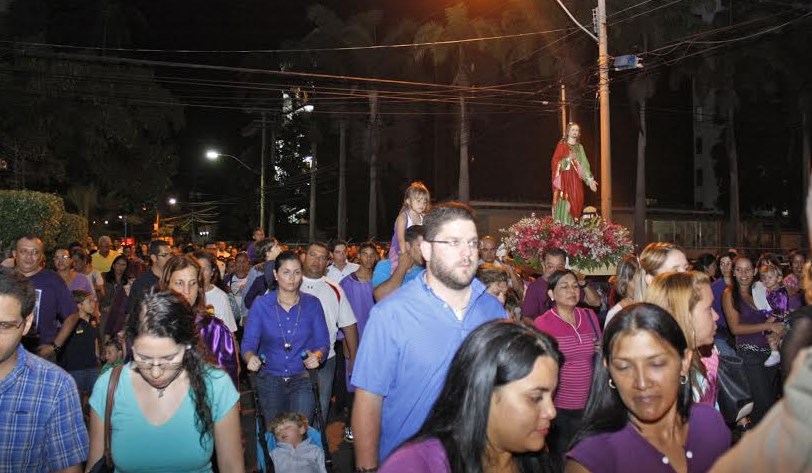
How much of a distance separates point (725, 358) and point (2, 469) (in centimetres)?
392

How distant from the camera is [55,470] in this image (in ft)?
11.0

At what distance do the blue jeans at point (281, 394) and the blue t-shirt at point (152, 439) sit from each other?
9.64ft

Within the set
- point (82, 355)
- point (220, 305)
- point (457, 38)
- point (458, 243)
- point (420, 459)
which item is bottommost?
point (82, 355)

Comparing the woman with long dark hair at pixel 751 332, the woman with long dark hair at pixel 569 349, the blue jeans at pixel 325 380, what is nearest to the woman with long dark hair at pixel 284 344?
the blue jeans at pixel 325 380

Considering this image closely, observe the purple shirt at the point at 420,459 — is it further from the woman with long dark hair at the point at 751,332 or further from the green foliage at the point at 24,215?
the green foliage at the point at 24,215

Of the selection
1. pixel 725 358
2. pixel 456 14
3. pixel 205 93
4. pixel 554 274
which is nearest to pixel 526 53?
pixel 456 14

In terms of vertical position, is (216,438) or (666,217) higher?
(666,217)

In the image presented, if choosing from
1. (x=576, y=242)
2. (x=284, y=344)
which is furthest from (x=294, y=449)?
(x=576, y=242)

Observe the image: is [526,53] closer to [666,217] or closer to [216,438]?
[666,217]

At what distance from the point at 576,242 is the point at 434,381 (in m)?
8.16

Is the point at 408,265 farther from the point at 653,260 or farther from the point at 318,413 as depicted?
the point at 653,260

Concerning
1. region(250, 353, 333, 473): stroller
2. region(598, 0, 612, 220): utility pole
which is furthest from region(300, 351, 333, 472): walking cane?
region(598, 0, 612, 220): utility pole

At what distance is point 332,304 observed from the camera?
7793 millimetres

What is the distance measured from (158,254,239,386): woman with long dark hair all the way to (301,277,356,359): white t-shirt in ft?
7.73
